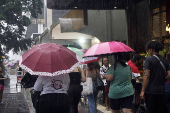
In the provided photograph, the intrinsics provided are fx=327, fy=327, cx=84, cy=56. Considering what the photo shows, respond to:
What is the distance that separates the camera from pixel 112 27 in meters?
18.2

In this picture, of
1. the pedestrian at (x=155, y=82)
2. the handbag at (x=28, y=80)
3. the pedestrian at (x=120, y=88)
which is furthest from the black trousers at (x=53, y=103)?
the pedestrian at (x=155, y=82)

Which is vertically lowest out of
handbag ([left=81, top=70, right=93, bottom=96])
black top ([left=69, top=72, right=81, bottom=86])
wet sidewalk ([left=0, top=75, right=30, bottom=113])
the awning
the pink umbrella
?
wet sidewalk ([left=0, top=75, right=30, bottom=113])

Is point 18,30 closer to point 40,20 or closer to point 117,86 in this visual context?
point 117,86

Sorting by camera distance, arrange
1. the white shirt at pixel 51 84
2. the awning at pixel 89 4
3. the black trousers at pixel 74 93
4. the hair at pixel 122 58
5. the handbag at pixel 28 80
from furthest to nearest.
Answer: the awning at pixel 89 4
the black trousers at pixel 74 93
the hair at pixel 122 58
the handbag at pixel 28 80
the white shirt at pixel 51 84

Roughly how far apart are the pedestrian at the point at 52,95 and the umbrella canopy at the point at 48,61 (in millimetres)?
219

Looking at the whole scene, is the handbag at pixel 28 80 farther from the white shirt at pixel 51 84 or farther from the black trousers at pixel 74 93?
the black trousers at pixel 74 93

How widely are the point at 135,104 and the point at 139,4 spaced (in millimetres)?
5799

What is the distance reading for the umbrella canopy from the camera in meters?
5.05

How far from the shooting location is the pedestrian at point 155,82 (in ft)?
19.2

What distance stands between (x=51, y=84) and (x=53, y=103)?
0.99 ft

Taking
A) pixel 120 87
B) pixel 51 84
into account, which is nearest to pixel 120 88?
pixel 120 87

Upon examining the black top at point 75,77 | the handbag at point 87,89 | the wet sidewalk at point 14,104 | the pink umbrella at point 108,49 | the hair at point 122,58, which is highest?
the pink umbrella at point 108,49

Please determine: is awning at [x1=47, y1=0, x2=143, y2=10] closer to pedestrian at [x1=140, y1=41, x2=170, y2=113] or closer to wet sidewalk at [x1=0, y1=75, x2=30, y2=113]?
wet sidewalk at [x1=0, y1=75, x2=30, y2=113]

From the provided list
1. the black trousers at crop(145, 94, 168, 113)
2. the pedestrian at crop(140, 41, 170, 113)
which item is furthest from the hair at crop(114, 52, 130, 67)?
the black trousers at crop(145, 94, 168, 113)
